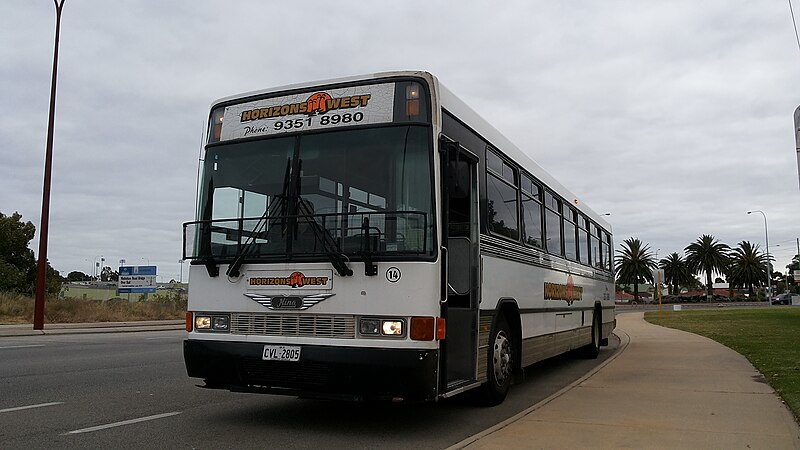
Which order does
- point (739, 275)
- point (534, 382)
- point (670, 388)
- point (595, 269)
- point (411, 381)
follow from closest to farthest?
point (411, 381)
point (670, 388)
point (534, 382)
point (595, 269)
point (739, 275)

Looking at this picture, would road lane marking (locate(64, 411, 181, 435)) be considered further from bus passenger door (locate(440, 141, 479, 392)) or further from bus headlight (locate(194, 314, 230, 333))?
bus passenger door (locate(440, 141, 479, 392))

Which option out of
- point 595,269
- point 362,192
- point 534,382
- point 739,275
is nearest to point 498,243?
point 362,192

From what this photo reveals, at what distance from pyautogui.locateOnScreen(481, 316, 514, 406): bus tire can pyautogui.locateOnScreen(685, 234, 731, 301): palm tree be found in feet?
300

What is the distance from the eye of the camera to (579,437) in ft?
23.2

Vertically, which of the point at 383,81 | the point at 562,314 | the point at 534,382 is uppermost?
the point at 383,81

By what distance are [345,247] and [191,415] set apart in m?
2.96

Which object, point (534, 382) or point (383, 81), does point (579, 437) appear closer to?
point (383, 81)

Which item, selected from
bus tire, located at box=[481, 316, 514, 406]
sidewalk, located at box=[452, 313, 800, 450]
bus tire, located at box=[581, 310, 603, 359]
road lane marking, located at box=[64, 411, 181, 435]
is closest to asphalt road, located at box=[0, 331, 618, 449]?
road lane marking, located at box=[64, 411, 181, 435]

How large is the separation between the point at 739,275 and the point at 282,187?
107126 mm

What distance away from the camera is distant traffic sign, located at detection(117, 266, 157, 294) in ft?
131

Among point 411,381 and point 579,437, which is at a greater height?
point 411,381

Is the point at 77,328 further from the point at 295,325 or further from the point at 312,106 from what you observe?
the point at 295,325

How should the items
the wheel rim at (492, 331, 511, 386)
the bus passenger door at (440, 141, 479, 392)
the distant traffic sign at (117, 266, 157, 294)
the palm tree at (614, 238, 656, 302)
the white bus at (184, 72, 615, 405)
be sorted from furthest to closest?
the palm tree at (614, 238, 656, 302) → the distant traffic sign at (117, 266, 157, 294) → the wheel rim at (492, 331, 511, 386) → the bus passenger door at (440, 141, 479, 392) → the white bus at (184, 72, 615, 405)

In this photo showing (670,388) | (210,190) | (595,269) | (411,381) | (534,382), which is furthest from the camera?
(595,269)
